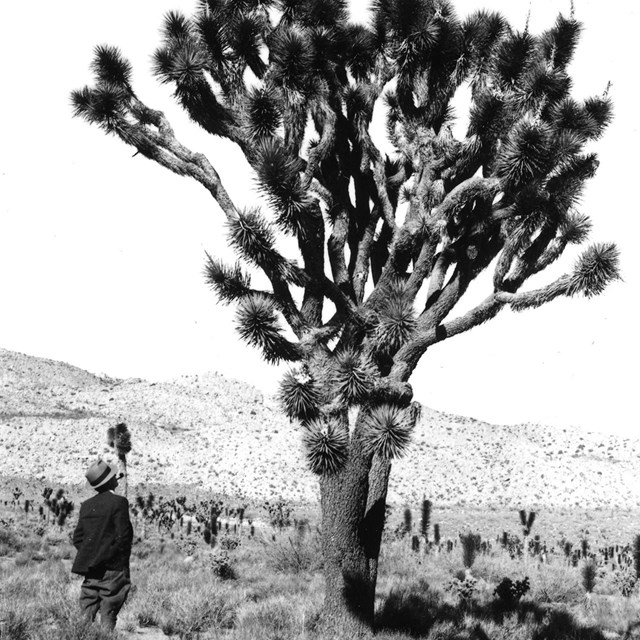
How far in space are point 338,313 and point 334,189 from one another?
1642 mm

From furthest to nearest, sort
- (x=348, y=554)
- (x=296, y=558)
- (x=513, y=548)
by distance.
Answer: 1. (x=513, y=548)
2. (x=296, y=558)
3. (x=348, y=554)

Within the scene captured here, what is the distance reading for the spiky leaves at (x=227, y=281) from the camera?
7719 millimetres

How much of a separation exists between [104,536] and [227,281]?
3093 mm

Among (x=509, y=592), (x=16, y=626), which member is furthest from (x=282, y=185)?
(x=509, y=592)

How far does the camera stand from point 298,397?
24.4 feet

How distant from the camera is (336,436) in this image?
7258 mm

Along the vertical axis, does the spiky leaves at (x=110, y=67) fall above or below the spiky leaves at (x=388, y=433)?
above

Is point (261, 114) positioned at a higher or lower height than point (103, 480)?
higher

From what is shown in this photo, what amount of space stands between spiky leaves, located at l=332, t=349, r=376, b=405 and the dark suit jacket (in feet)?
8.46

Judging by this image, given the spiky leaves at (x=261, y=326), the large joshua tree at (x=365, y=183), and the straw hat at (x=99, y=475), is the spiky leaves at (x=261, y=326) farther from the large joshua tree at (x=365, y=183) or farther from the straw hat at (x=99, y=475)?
the straw hat at (x=99, y=475)

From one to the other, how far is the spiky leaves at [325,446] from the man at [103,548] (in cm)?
Answer: 204

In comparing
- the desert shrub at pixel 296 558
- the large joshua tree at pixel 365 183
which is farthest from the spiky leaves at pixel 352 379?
the desert shrub at pixel 296 558

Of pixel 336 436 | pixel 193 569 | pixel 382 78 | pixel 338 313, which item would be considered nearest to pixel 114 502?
pixel 336 436

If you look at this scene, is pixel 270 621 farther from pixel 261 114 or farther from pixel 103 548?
pixel 261 114
